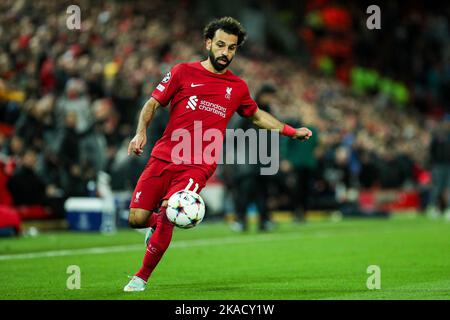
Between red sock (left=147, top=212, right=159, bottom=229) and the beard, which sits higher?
the beard

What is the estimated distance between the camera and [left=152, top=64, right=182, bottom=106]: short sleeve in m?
9.92

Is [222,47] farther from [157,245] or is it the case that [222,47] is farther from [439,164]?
[439,164]

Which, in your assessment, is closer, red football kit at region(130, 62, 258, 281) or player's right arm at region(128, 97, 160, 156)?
player's right arm at region(128, 97, 160, 156)

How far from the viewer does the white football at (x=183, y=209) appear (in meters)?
9.64

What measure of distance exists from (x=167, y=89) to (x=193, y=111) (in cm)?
33

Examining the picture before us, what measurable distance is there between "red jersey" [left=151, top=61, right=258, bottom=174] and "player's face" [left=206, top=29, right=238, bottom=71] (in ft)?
0.56

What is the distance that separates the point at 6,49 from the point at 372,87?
25.7 metres

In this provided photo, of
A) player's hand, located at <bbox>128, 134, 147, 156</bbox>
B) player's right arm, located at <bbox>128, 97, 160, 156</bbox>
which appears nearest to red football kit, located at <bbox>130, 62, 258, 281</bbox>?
player's right arm, located at <bbox>128, 97, 160, 156</bbox>

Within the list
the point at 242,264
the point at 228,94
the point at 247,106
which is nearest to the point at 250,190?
the point at 242,264

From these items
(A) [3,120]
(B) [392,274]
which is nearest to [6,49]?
(A) [3,120]

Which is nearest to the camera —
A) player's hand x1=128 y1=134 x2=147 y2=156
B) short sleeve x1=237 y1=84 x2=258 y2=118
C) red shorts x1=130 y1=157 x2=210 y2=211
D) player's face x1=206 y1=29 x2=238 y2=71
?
player's hand x1=128 y1=134 x2=147 y2=156

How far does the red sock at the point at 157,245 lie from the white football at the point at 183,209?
0.11 meters

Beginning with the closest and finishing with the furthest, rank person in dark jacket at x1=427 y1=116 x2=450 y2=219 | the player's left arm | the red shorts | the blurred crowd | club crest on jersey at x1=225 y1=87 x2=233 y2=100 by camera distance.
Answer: the red shorts
club crest on jersey at x1=225 y1=87 x2=233 y2=100
the player's left arm
the blurred crowd
person in dark jacket at x1=427 y1=116 x2=450 y2=219

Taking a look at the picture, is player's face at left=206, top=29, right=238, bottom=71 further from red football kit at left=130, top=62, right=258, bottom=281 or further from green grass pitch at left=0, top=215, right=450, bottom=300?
green grass pitch at left=0, top=215, right=450, bottom=300
